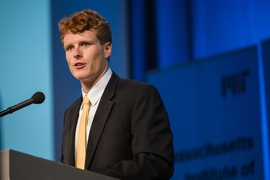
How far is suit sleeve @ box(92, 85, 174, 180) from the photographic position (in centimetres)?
254

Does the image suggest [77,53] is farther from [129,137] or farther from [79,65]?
[129,137]

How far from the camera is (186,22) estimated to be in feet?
19.6

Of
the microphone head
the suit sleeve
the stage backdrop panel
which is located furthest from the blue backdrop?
the microphone head

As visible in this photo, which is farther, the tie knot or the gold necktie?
the tie knot

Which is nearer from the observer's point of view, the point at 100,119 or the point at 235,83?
the point at 100,119

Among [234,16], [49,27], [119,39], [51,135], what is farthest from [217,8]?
[51,135]

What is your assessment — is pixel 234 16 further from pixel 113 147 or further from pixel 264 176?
pixel 113 147

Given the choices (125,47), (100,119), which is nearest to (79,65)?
(100,119)

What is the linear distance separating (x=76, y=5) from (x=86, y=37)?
8.59 ft

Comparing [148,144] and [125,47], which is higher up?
[125,47]

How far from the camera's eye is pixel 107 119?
278 cm

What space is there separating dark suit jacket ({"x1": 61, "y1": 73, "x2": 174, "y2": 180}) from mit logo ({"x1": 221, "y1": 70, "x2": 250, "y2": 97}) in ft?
8.01

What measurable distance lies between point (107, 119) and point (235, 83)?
8.75 feet

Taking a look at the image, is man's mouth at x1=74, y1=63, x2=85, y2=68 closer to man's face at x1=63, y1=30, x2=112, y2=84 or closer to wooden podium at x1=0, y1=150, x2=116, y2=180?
man's face at x1=63, y1=30, x2=112, y2=84
